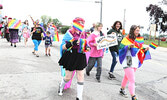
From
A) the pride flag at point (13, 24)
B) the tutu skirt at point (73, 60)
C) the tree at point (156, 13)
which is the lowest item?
the tutu skirt at point (73, 60)

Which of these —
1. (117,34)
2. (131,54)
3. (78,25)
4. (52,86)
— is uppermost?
(78,25)

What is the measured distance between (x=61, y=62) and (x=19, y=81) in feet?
6.10

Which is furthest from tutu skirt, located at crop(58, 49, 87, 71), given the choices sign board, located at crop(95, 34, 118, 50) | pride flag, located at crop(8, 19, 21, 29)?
pride flag, located at crop(8, 19, 21, 29)

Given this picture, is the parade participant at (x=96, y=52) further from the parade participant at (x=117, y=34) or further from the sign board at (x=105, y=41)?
the parade participant at (x=117, y=34)

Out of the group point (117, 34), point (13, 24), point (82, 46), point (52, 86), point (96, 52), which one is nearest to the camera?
point (82, 46)

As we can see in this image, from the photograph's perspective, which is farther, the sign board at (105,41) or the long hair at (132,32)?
the sign board at (105,41)

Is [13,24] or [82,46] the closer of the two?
[82,46]

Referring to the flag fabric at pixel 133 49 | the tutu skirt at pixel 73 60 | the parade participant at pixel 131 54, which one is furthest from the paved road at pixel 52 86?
the flag fabric at pixel 133 49

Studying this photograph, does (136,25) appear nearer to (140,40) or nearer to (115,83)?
(140,40)

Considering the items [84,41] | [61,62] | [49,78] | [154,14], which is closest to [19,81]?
[49,78]

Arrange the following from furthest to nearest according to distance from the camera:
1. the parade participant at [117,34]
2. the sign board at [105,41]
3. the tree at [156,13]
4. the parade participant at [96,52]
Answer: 1. the tree at [156,13]
2. the parade participant at [117,34]
3. the parade participant at [96,52]
4. the sign board at [105,41]

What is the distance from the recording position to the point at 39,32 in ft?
28.8

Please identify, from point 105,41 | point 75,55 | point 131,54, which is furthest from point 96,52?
point 75,55

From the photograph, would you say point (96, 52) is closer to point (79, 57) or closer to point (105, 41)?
point (105, 41)
